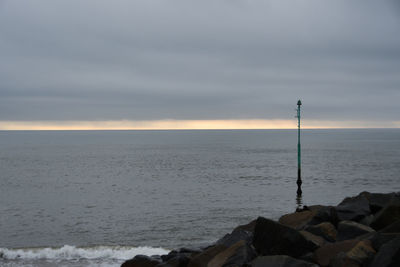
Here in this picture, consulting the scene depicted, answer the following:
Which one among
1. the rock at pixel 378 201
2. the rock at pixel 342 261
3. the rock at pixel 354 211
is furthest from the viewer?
the rock at pixel 378 201

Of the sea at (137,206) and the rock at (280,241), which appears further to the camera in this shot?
the sea at (137,206)

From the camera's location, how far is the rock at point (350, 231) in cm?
1153

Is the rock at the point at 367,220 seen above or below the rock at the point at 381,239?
below

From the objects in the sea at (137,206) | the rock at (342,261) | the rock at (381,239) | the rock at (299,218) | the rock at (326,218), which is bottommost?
the sea at (137,206)

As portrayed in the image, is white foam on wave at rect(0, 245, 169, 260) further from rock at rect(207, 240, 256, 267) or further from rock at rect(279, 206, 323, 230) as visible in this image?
rock at rect(207, 240, 256, 267)

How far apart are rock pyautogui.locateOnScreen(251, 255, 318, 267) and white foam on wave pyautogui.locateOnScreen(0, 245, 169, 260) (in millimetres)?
10222

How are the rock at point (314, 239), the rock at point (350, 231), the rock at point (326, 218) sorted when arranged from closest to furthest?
→ the rock at point (314, 239)
the rock at point (350, 231)
the rock at point (326, 218)

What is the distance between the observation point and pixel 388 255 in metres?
9.02

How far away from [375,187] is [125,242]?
31423 mm

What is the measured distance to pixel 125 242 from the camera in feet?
77.0

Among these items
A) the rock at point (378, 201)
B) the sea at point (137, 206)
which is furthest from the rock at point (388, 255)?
the sea at point (137, 206)

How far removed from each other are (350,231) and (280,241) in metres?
2.10

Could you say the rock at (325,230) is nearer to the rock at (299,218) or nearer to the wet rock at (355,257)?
the rock at (299,218)

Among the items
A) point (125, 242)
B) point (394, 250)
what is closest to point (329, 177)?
point (125, 242)
